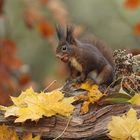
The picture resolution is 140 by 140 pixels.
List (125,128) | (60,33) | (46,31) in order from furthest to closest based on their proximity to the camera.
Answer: (46,31)
(60,33)
(125,128)

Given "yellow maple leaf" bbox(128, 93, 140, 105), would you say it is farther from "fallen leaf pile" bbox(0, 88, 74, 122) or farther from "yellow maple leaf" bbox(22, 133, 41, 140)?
"yellow maple leaf" bbox(22, 133, 41, 140)

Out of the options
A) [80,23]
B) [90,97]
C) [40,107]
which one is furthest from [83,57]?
[80,23]

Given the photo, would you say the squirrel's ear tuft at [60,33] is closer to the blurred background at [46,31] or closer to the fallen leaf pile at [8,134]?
the fallen leaf pile at [8,134]

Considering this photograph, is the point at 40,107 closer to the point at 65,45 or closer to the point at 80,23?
the point at 65,45

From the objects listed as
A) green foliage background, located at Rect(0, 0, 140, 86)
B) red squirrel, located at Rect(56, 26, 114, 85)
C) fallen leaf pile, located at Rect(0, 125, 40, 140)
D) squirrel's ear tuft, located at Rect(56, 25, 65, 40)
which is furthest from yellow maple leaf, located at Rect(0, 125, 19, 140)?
green foliage background, located at Rect(0, 0, 140, 86)

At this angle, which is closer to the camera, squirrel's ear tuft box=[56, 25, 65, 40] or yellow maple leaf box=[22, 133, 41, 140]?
yellow maple leaf box=[22, 133, 41, 140]

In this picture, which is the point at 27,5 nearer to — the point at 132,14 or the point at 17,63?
the point at 17,63

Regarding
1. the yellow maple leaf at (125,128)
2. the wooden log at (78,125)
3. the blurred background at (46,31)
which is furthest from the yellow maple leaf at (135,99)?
the blurred background at (46,31)
